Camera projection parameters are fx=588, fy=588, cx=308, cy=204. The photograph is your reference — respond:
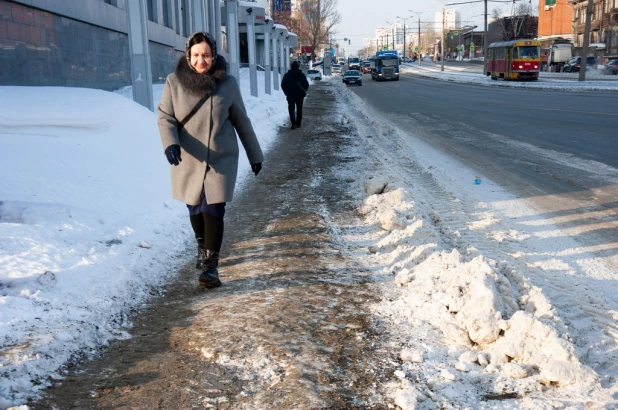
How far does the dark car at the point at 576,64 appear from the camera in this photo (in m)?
58.2

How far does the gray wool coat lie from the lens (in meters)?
4.13

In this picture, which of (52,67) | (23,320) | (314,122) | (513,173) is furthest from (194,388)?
(314,122)

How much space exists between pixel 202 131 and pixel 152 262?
1280 mm

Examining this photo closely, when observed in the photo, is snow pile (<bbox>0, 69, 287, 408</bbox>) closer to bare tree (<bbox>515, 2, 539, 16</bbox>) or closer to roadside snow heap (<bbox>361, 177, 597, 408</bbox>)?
roadside snow heap (<bbox>361, 177, 597, 408</bbox>)

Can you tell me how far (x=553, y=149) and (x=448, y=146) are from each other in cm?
201

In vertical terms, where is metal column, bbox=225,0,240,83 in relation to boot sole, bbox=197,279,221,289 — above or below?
above

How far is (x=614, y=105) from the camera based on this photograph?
2052cm

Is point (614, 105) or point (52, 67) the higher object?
point (52, 67)

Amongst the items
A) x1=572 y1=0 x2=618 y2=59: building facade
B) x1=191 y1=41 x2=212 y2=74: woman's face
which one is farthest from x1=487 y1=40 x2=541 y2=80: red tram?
x1=191 y1=41 x2=212 y2=74: woman's face

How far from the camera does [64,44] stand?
1294 centimetres

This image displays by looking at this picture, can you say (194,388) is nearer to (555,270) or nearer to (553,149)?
(555,270)

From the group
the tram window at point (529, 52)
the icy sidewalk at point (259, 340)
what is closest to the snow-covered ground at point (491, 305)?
the icy sidewalk at point (259, 340)

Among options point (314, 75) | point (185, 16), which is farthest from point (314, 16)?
point (185, 16)

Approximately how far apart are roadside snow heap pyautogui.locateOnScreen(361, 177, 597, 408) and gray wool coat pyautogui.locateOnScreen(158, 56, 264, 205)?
1.50 meters
